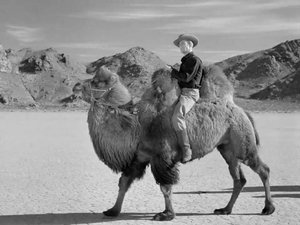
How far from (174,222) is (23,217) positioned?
7.13 feet

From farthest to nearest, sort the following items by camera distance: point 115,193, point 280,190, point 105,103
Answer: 1. point 280,190
2. point 115,193
3. point 105,103

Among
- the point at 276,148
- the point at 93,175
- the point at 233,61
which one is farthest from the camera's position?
the point at 233,61

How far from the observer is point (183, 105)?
727cm

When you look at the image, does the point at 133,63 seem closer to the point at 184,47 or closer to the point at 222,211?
the point at 222,211

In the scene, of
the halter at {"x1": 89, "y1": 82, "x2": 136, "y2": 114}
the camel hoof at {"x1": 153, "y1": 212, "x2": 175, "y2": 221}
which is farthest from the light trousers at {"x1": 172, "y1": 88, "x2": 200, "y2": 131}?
the camel hoof at {"x1": 153, "y1": 212, "x2": 175, "y2": 221}

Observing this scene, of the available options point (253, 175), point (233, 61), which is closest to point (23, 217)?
point (253, 175)

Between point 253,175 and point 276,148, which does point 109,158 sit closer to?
point 253,175

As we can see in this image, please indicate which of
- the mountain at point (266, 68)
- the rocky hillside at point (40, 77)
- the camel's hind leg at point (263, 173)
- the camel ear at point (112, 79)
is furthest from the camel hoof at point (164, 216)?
the mountain at point (266, 68)

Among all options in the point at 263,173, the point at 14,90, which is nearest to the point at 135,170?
the point at 263,173

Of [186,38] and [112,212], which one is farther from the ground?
[186,38]

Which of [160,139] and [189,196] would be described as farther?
[189,196]

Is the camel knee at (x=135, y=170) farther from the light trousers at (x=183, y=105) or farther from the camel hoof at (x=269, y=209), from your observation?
the camel hoof at (x=269, y=209)

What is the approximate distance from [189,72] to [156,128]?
2.91 ft

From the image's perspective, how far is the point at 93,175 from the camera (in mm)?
12070
